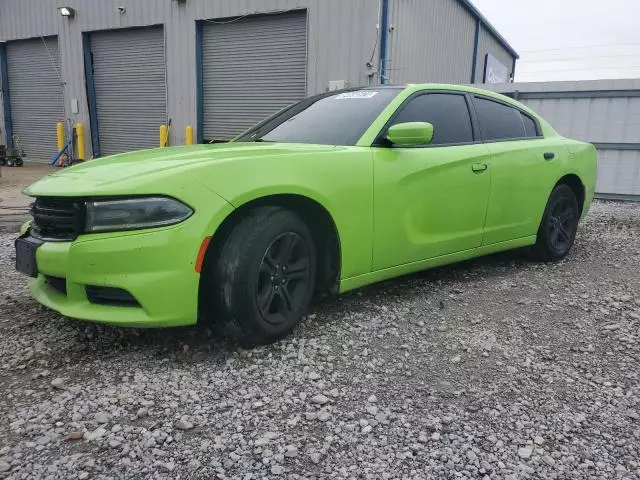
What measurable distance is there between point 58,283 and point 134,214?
0.57 m

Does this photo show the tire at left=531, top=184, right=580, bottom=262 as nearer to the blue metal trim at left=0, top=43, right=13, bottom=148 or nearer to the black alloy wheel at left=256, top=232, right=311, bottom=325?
the black alloy wheel at left=256, top=232, right=311, bottom=325

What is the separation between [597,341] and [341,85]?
8064 mm

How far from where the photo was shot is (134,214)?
2.31m

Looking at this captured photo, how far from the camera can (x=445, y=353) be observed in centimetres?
269

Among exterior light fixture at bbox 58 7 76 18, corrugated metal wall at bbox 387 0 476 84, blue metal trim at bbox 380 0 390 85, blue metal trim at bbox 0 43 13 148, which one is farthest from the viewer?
blue metal trim at bbox 0 43 13 148

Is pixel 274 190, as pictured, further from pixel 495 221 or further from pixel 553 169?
pixel 553 169

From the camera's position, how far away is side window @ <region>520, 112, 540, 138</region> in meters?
4.41

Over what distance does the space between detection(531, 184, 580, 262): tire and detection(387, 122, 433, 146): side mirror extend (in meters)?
1.93

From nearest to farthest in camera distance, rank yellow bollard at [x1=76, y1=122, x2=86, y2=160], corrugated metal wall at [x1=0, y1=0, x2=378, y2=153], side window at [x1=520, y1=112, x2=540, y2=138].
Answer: side window at [x1=520, y1=112, x2=540, y2=138]
corrugated metal wall at [x1=0, y1=0, x2=378, y2=153]
yellow bollard at [x1=76, y1=122, x2=86, y2=160]

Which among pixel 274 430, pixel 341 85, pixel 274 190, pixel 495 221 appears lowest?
pixel 274 430

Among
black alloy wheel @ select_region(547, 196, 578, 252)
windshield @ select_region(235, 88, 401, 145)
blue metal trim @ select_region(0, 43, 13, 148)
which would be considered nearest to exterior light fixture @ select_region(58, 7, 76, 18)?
blue metal trim @ select_region(0, 43, 13, 148)

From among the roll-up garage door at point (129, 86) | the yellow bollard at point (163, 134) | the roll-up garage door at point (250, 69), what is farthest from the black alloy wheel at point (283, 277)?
the roll-up garage door at point (129, 86)

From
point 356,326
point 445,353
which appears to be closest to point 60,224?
point 356,326

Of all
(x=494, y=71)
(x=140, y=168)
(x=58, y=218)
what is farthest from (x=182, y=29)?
(x=494, y=71)
